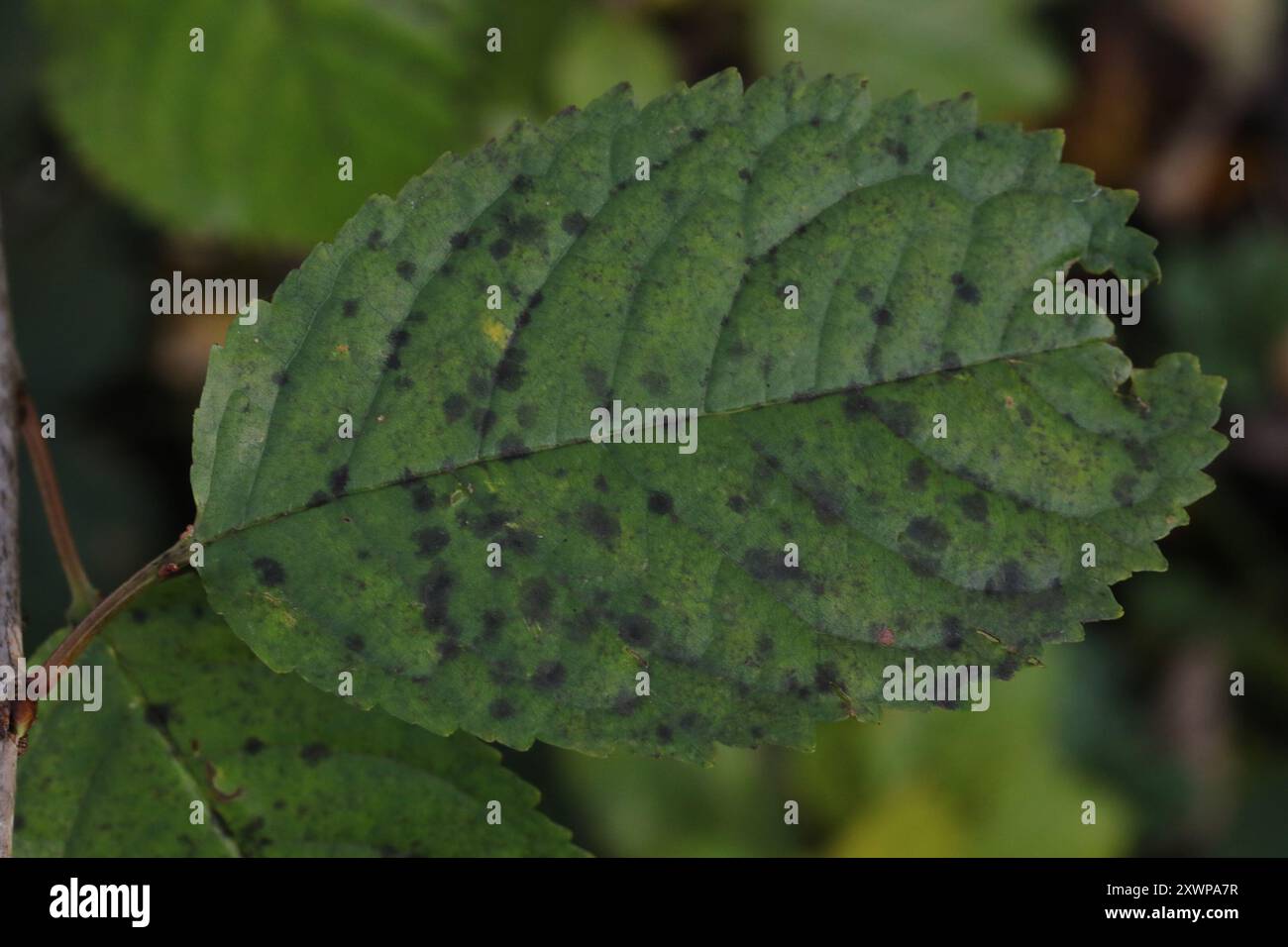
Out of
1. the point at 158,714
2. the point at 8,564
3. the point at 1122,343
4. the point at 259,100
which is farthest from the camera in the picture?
the point at 1122,343

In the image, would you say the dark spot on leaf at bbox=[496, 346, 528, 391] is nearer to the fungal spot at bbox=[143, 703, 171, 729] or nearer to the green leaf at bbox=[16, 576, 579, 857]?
the green leaf at bbox=[16, 576, 579, 857]

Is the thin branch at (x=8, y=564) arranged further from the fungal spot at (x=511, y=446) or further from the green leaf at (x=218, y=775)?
the fungal spot at (x=511, y=446)

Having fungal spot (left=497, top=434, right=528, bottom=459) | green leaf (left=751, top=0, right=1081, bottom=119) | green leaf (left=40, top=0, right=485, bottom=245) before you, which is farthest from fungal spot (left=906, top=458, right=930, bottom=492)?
green leaf (left=751, top=0, right=1081, bottom=119)

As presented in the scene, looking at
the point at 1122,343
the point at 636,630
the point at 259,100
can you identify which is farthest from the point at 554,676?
the point at 1122,343

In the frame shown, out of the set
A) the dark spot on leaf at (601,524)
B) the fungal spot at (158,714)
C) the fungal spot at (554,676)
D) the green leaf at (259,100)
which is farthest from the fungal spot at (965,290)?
the green leaf at (259,100)

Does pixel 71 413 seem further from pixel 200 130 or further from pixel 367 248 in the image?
pixel 367 248

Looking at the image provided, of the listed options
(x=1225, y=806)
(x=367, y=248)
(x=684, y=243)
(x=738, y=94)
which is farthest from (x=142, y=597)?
(x=1225, y=806)

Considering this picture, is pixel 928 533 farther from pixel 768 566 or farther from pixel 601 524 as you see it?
pixel 601 524
